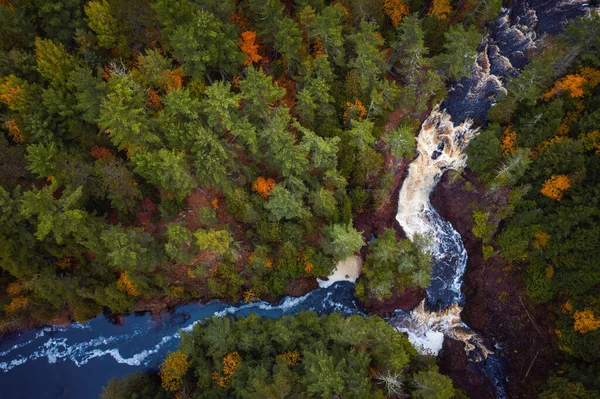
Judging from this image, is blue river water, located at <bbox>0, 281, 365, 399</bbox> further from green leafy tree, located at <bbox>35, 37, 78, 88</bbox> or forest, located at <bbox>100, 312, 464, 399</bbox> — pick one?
green leafy tree, located at <bbox>35, 37, 78, 88</bbox>

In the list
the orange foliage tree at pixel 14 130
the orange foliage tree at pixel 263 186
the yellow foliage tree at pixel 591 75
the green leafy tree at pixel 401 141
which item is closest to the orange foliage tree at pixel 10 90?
the orange foliage tree at pixel 14 130

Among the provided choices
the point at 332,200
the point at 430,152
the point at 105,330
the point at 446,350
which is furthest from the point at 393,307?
the point at 105,330

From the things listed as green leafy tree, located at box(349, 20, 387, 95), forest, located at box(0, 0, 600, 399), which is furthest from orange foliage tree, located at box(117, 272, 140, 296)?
green leafy tree, located at box(349, 20, 387, 95)

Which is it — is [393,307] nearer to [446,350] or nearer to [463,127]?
[446,350]

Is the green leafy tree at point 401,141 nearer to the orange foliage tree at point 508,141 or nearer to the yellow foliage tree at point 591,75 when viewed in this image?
the orange foliage tree at point 508,141

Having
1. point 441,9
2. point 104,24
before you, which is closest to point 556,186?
point 441,9

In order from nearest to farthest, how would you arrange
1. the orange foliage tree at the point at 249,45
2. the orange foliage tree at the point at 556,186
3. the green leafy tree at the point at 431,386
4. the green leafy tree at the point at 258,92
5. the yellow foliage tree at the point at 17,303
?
the green leafy tree at the point at 431,386, the green leafy tree at the point at 258,92, the orange foliage tree at the point at 249,45, the orange foliage tree at the point at 556,186, the yellow foliage tree at the point at 17,303
